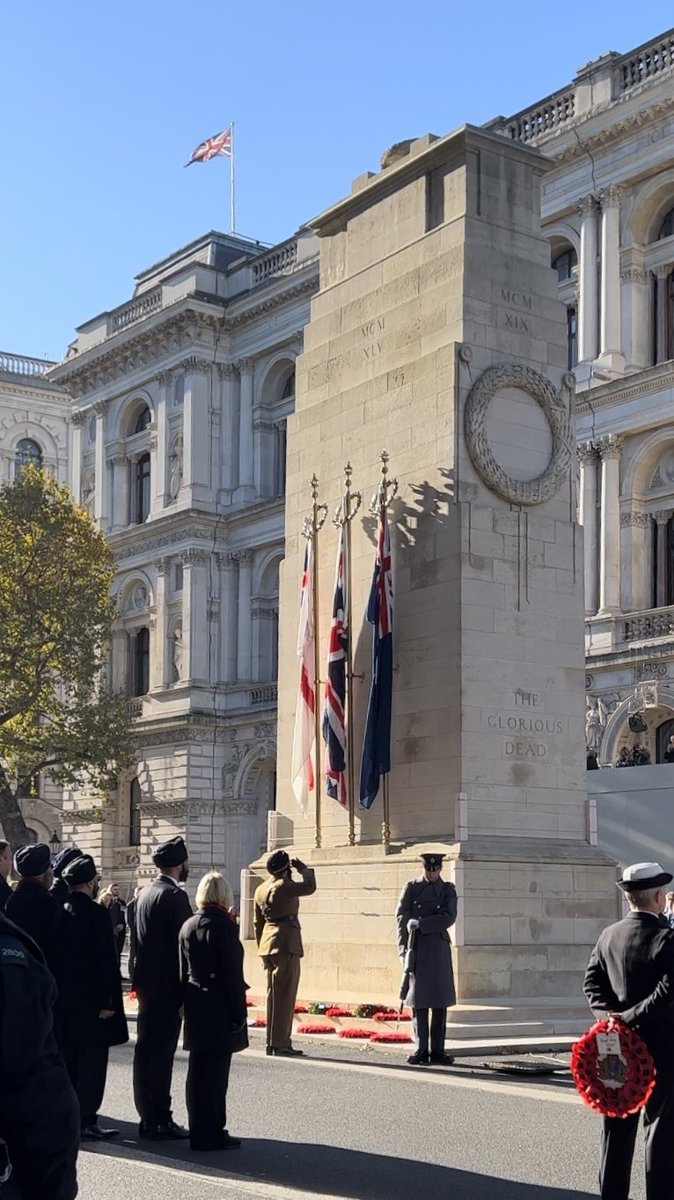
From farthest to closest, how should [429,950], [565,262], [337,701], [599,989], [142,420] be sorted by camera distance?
[142,420] < [565,262] < [337,701] < [429,950] < [599,989]

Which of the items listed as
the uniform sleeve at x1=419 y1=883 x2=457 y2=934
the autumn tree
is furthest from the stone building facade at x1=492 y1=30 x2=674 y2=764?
the uniform sleeve at x1=419 y1=883 x2=457 y2=934

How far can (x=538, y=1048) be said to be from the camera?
16.4 m

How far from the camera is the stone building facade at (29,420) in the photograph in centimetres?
7188

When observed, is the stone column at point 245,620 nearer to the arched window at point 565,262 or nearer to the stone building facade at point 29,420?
the arched window at point 565,262

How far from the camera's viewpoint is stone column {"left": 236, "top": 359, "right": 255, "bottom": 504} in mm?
54719

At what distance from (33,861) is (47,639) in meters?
28.5

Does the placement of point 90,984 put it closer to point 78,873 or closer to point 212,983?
point 78,873

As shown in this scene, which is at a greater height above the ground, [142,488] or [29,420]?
[29,420]

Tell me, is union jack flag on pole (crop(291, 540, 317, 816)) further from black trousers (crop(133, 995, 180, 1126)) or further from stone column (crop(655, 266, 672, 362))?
stone column (crop(655, 266, 672, 362))

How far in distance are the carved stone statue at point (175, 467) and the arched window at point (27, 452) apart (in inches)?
687

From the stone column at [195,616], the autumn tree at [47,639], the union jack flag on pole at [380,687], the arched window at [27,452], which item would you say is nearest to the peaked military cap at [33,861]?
the union jack flag on pole at [380,687]

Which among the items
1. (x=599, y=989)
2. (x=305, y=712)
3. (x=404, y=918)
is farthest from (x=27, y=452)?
(x=599, y=989)

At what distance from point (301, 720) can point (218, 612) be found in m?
33.4

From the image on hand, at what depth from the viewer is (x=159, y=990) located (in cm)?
1131
